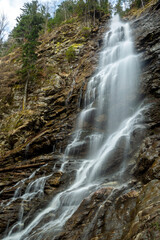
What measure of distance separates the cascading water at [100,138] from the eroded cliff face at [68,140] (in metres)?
0.59

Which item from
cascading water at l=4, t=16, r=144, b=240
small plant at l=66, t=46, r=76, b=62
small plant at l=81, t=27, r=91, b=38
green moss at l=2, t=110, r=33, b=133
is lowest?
cascading water at l=4, t=16, r=144, b=240

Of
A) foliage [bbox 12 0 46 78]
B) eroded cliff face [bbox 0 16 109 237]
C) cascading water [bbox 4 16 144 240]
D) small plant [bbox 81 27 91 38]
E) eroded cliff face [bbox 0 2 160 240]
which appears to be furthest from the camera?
small plant [bbox 81 27 91 38]

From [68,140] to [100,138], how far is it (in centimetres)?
256

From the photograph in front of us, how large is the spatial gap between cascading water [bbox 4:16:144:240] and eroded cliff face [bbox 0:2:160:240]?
1.94ft

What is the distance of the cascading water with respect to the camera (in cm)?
665

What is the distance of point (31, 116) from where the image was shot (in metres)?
15.8

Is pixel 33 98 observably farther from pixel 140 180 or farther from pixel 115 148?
pixel 140 180

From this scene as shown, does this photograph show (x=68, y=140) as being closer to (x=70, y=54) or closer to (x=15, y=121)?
(x=15, y=121)

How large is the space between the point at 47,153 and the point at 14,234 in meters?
6.06

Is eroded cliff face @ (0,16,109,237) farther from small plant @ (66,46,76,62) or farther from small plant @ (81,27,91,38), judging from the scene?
small plant @ (66,46,76,62)

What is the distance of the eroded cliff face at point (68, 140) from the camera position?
177 inches

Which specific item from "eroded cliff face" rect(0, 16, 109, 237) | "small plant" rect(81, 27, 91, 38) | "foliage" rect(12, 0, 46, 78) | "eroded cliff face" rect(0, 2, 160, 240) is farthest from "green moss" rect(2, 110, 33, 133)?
"small plant" rect(81, 27, 91, 38)

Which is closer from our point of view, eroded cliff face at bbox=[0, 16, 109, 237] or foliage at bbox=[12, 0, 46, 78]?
eroded cliff face at bbox=[0, 16, 109, 237]

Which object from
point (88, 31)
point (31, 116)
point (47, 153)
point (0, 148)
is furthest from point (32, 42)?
point (47, 153)
